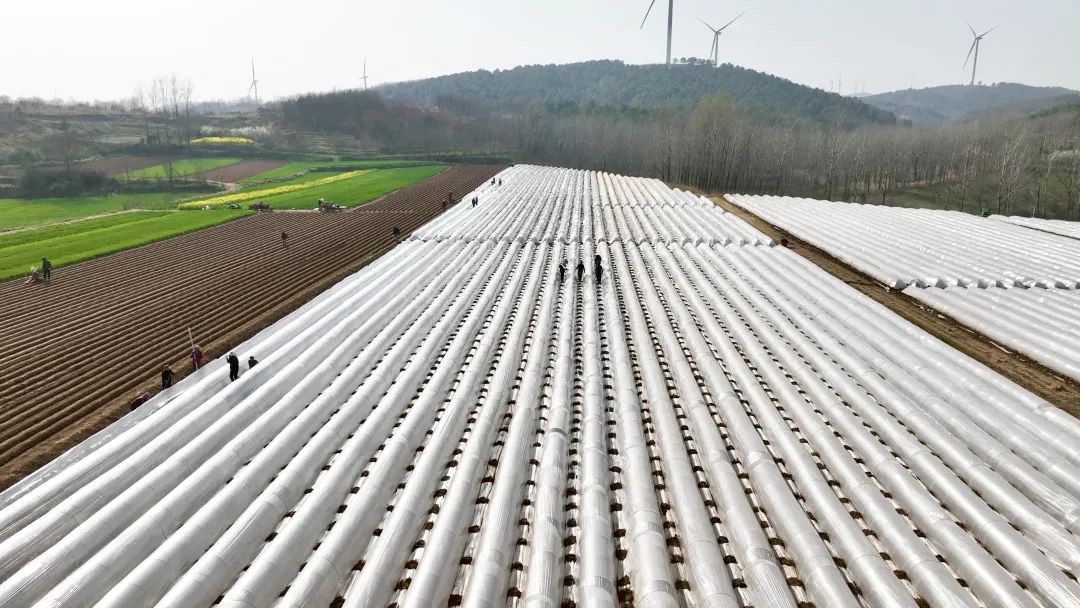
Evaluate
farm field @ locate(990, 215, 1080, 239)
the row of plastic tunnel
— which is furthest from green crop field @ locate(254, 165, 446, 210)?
farm field @ locate(990, 215, 1080, 239)

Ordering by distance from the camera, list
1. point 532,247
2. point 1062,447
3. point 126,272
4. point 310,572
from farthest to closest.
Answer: point 126,272, point 532,247, point 1062,447, point 310,572

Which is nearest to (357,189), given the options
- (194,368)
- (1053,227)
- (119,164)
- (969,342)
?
(194,368)

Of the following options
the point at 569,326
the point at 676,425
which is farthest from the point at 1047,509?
the point at 569,326

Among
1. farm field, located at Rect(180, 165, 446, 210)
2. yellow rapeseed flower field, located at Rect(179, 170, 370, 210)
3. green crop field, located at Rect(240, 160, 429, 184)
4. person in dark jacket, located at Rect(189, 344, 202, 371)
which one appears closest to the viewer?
person in dark jacket, located at Rect(189, 344, 202, 371)

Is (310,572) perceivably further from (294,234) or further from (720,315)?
(294,234)

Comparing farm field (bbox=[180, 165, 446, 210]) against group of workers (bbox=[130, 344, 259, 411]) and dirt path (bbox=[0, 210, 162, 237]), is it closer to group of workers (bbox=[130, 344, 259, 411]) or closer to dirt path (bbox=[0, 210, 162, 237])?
dirt path (bbox=[0, 210, 162, 237])
